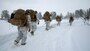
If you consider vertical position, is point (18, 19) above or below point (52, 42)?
above

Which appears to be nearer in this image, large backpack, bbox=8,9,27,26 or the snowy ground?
the snowy ground

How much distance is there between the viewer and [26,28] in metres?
7.55

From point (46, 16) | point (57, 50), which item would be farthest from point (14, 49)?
point (46, 16)

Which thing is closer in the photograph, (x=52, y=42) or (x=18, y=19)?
(x=18, y=19)

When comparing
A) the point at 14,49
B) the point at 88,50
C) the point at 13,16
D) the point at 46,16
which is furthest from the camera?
the point at 46,16

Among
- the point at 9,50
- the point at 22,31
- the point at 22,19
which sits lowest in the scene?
the point at 9,50

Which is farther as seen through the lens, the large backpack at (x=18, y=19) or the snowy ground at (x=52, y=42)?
the large backpack at (x=18, y=19)

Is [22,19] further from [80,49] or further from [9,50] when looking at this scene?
[80,49]

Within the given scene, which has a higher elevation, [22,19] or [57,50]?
[22,19]

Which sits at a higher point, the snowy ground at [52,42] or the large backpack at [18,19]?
the large backpack at [18,19]

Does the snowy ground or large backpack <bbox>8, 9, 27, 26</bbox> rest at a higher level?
large backpack <bbox>8, 9, 27, 26</bbox>

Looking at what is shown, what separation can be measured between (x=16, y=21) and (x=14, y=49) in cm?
112

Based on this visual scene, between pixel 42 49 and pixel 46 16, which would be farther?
pixel 46 16

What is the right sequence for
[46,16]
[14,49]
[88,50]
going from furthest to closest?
[46,16] → [14,49] → [88,50]
